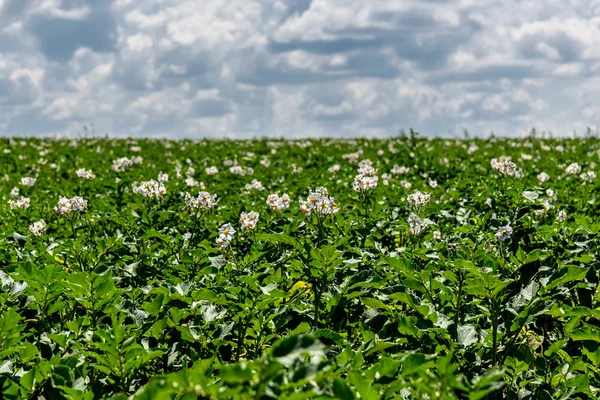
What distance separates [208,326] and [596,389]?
2.00 metres

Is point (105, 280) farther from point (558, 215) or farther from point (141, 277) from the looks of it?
point (558, 215)

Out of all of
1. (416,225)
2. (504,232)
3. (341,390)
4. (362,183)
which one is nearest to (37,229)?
(362,183)

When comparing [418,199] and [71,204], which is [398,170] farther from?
[71,204]

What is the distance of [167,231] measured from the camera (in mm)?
6535

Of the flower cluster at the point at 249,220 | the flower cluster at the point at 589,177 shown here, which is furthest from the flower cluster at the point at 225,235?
the flower cluster at the point at 589,177

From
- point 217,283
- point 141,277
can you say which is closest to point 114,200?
point 141,277

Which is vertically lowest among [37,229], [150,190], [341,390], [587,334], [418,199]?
[587,334]

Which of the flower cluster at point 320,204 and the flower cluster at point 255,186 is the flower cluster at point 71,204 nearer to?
the flower cluster at point 320,204

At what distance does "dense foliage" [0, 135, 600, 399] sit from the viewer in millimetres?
2611

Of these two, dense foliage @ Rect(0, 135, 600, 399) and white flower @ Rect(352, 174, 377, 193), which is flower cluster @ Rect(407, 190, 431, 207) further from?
white flower @ Rect(352, 174, 377, 193)

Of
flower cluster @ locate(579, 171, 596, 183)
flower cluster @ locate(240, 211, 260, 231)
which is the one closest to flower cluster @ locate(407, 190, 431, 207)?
flower cluster @ locate(240, 211, 260, 231)

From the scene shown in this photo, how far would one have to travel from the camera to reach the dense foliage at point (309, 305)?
261 cm

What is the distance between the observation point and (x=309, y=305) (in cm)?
421

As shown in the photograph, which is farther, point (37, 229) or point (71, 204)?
point (37, 229)
